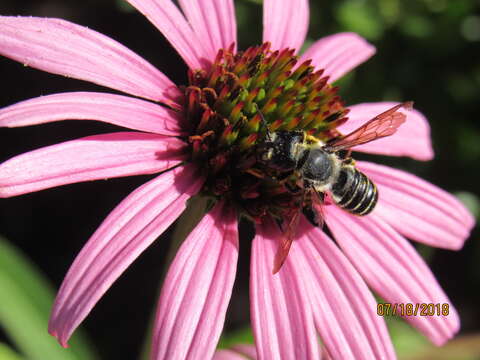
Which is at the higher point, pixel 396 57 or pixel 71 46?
pixel 71 46

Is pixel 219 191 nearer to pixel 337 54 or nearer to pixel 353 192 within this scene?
pixel 353 192

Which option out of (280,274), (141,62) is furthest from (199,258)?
(141,62)

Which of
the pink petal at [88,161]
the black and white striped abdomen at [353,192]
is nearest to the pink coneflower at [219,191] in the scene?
the pink petal at [88,161]

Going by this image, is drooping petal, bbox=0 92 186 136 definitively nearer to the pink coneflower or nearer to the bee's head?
the pink coneflower

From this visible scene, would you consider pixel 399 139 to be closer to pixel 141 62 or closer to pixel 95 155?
pixel 141 62

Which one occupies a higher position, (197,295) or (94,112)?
(94,112)

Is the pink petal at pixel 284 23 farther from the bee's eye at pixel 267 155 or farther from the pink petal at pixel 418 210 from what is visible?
the bee's eye at pixel 267 155
